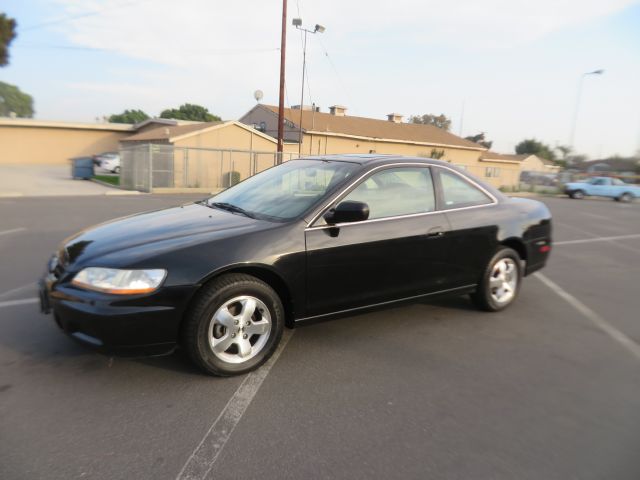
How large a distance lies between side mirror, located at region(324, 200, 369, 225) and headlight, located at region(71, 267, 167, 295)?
4.19ft

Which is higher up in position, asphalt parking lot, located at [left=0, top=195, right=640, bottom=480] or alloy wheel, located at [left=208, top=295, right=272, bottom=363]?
alloy wheel, located at [left=208, top=295, right=272, bottom=363]

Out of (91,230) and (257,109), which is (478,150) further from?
(91,230)

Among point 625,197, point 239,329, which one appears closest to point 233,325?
point 239,329

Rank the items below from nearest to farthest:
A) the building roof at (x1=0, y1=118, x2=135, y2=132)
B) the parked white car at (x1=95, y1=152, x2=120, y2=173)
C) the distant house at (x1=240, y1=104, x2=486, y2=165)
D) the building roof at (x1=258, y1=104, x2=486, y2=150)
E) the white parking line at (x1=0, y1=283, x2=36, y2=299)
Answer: the white parking line at (x1=0, y1=283, x2=36, y2=299), the parked white car at (x1=95, y1=152, x2=120, y2=173), the distant house at (x1=240, y1=104, x2=486, y2=165), the building roof at (x1=258, y1=104, x2=486, y2=150), the building roof at (x1=0, y1=118, x2=135, y2=132)

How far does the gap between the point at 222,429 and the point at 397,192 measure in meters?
2.40

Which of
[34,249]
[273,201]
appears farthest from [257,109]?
[273,201]

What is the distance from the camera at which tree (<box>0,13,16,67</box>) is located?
86.3 ft

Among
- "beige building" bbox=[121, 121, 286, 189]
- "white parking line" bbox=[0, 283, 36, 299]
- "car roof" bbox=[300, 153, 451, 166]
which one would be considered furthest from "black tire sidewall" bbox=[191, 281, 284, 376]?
"beige building" bbox=[121, 121, 286, 189]

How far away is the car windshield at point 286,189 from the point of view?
12.0 ft

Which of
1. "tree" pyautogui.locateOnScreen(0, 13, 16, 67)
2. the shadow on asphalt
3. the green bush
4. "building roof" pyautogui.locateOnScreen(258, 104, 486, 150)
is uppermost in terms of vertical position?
"tree" pyautogui.locateOnScreen(0, 13, 16, 67)

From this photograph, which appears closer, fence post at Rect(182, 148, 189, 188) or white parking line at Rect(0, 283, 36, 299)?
white parking line at Rect(0, 283, 36, 299)

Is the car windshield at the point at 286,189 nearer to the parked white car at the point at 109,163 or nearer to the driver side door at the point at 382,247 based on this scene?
the driver side door at the point at 382,247

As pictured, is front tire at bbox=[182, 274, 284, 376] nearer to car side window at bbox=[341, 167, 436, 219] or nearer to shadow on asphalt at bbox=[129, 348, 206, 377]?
shadow on asphalt at bbox=[129, 348, 206, 377]

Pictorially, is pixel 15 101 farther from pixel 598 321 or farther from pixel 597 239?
pixel 598 321
